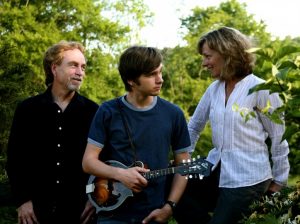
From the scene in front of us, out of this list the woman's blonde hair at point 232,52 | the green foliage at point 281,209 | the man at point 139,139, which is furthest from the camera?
the woman's blonde hair at point 232,52

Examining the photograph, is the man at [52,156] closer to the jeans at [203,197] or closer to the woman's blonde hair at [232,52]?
the jeans at [203,197]

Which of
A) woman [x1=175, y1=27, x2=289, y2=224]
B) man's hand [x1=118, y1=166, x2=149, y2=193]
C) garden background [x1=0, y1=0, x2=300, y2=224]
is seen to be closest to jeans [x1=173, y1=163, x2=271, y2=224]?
woman [x1=175, y1=27, x2=289, y2=224]

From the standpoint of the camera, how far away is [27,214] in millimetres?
4402

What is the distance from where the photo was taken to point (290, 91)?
6.60 feet

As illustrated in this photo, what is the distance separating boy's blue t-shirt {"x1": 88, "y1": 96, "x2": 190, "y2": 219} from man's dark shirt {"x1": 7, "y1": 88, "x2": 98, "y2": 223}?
31.4 inches

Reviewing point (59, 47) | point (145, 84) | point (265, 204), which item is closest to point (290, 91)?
point (265, 204)

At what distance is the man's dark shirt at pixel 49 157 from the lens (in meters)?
4.46

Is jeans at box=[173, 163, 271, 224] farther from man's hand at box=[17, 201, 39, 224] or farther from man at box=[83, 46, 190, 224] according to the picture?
man's hand at box=[17, 201, 39, 224]

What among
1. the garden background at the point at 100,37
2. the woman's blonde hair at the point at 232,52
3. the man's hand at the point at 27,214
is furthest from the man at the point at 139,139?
the garden background at the point at 100,37

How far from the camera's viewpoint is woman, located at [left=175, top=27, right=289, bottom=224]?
376 cm

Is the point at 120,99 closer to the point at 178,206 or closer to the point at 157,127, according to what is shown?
the point at 157,127

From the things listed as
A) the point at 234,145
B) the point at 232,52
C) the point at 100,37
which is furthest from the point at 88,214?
the point at 100,37

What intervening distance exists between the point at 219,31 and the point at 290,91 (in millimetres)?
2091

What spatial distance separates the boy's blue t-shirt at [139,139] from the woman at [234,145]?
0.35 metres
